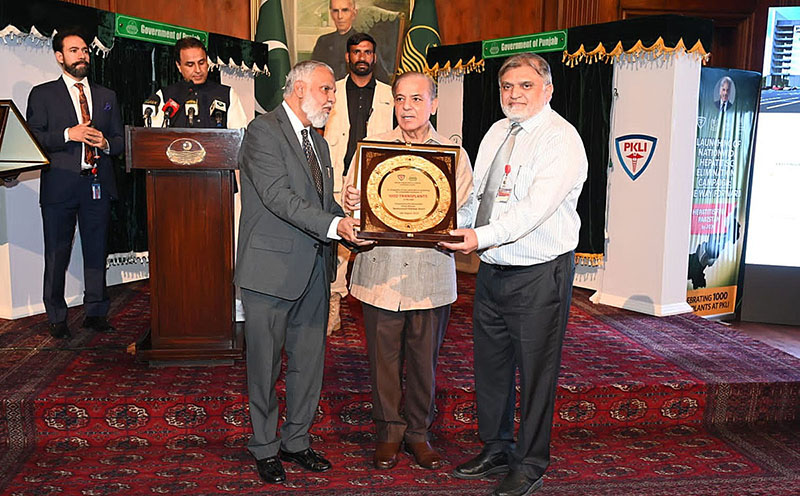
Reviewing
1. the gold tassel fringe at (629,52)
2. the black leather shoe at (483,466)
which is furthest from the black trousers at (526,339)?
the gold tassel fringe at (629,52)

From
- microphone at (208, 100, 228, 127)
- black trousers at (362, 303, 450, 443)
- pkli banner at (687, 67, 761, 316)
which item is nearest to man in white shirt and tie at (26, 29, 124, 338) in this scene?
microphone at (208, 100, 228, 127)

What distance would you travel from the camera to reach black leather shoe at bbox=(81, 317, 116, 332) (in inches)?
181

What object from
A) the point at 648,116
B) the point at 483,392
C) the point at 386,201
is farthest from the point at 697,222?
the point at 386,201

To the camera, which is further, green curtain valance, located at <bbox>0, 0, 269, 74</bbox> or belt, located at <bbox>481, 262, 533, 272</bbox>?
green curtain valance, located at <bbox>0, 0, 269, 74</bbox>

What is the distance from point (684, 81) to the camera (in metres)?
5.18

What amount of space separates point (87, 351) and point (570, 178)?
2973 millimetres

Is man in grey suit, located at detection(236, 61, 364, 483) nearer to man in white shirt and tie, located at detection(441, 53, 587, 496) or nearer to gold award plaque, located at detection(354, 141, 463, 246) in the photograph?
gold award plaque, located at detection(354, 141, 463, 246)

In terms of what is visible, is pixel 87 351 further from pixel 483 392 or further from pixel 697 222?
pixel 697 222

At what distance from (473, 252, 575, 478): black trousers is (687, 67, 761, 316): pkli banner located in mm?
3656

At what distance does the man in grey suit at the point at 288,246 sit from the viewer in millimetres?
2691

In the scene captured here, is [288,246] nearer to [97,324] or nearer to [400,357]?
[400,357]

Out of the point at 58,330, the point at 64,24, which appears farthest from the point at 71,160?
the point at 64,24

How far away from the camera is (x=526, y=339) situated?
9.00ft

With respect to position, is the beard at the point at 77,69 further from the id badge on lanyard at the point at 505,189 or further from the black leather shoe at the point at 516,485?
the black leather shoe at the point at 516,485
